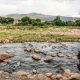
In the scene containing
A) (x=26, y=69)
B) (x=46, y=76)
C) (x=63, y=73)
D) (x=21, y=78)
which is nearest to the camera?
(x=21, y=78)

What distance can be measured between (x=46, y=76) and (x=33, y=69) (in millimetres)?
4400

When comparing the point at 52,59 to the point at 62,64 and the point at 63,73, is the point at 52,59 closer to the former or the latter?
the point at 62,64

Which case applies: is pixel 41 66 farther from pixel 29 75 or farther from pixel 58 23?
pixel 58 23

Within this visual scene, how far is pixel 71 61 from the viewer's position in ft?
133

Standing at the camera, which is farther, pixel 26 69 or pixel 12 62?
pixel 12 62

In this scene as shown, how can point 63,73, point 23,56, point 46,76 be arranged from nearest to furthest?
point 46,76 → point 63,73 → point 23,56

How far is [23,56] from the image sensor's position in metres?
44.0

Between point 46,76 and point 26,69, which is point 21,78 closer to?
point 46,76

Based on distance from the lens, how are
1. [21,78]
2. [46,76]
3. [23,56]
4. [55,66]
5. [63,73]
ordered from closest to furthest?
[21,78] < [46,76] < [63,73] < [55,66] < [23,56]

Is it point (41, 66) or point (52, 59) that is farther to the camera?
point (52, 59)

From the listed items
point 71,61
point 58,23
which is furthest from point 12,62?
point 58,23

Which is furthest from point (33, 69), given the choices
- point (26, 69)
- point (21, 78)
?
point (21, 78)

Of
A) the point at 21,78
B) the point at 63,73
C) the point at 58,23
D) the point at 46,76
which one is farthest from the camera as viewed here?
the point at 58,23

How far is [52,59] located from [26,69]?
754 cm
